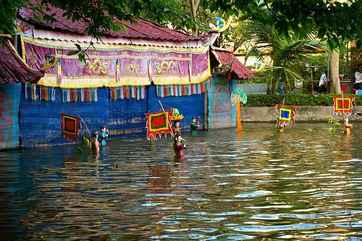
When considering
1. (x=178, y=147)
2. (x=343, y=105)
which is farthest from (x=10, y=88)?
(x=343, y=105)

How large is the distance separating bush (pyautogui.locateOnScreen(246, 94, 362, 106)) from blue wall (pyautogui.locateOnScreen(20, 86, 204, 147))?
797 centimetres

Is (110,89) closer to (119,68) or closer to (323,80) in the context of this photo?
(119,68)

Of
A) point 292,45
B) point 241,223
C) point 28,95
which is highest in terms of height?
point 292,45

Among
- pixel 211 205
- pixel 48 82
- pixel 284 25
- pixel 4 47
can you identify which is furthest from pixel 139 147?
pixel 284 25

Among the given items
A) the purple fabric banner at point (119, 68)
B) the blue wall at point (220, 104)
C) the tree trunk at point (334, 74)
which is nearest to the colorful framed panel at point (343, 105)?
the blue wall at point (220, 104)

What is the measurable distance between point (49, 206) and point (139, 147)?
11.1 metres

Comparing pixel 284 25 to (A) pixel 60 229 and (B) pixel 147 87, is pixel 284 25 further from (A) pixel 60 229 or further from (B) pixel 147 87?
(B) pixel 147 87

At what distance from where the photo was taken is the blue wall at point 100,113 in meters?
22.7

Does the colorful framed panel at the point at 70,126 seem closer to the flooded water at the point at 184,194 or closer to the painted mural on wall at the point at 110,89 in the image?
the flooded water at the point at 184,194

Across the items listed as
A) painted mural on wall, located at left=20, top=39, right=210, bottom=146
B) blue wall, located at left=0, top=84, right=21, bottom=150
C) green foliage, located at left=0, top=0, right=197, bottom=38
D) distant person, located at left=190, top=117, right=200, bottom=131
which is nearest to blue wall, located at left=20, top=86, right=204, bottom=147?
painted mural on wall, located at left=20, top=39, right=210, bottom=146

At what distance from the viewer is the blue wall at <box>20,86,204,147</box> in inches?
895

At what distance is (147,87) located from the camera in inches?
1115

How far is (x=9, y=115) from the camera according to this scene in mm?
21953

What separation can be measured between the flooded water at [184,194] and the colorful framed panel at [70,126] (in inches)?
20.3
